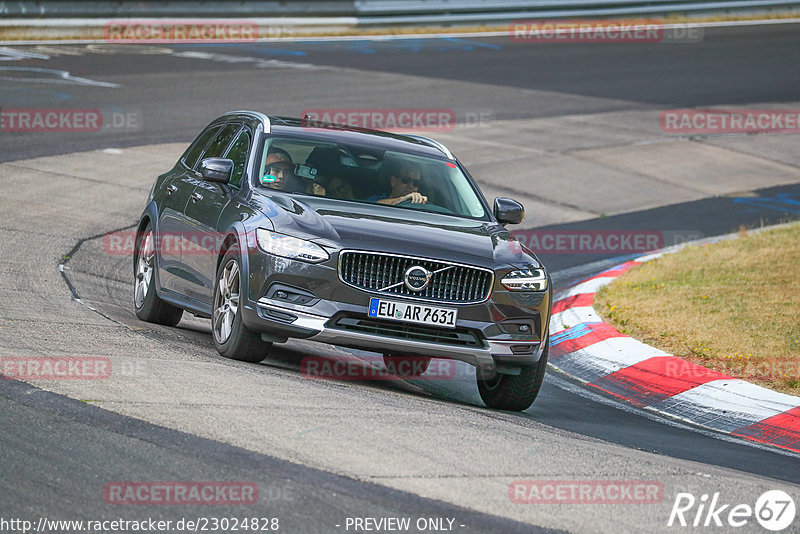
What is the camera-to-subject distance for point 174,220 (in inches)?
368

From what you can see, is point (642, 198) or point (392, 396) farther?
point (642, 198)

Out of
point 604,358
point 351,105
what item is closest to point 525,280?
point 604,358

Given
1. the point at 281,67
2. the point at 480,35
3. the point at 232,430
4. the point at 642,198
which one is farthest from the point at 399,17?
the point at 232,430

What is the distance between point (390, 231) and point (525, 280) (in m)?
0.93

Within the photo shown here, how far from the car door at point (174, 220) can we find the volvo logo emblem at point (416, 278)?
2.18 m

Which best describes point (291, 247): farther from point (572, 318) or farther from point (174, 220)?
point (572, 318)

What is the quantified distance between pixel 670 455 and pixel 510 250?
1.84 meters

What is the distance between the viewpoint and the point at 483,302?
768 cm

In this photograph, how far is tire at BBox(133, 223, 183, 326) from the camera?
9586mm

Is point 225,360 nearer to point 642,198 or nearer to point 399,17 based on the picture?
point 642,198

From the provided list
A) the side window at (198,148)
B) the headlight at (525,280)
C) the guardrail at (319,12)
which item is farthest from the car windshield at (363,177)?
the guardrail at (319,12)

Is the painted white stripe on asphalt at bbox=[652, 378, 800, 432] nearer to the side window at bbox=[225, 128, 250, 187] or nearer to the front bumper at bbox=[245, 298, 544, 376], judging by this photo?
the front bumper at bbox=[245, 298, 544, 376]

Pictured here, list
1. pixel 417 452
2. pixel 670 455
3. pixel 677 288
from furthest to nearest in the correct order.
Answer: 1. pixel 677 288
2. pixel 670 455
3. pixel 417 452

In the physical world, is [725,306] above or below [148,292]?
below
